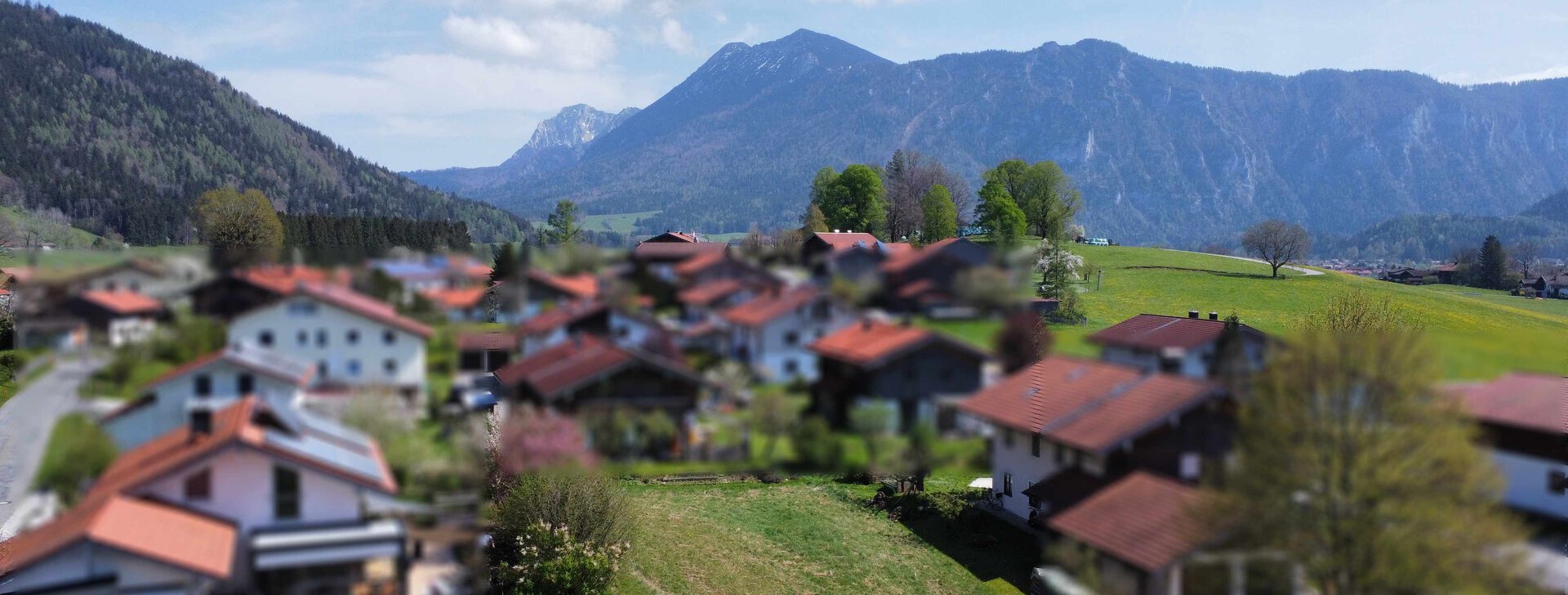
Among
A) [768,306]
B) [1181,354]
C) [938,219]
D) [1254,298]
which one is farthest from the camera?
[1254,298]

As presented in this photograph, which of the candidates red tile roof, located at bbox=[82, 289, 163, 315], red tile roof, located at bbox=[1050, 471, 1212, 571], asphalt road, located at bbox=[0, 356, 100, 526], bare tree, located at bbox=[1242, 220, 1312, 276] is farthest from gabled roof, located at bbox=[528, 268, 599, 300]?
bare tree, located at bbox=[1242, 220, 1312, 276]

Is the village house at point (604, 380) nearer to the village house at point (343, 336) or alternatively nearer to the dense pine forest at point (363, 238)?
the village house at point (343, 336)

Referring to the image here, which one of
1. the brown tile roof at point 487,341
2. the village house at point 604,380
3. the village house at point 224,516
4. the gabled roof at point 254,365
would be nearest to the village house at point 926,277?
the village house at point 604,380

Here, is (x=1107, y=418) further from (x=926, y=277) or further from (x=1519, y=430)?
(x=1519, y=430)

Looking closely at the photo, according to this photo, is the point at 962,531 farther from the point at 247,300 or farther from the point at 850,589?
the point at 247,300

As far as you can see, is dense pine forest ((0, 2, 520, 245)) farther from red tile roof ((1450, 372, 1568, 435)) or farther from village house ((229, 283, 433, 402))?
red tile roof ((1450, 372, 1568, 435))

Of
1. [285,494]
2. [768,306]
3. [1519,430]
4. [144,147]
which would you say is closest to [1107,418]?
[768,306]
